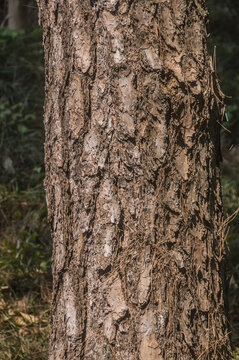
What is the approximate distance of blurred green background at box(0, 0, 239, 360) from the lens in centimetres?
250

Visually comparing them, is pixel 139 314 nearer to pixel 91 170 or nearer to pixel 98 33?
pixel 91 170

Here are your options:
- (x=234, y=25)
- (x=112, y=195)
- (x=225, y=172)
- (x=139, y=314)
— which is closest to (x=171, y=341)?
(x=139, y=314)

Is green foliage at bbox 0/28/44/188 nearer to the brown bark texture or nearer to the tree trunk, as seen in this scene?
the brown bark texture

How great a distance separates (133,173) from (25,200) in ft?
6.53

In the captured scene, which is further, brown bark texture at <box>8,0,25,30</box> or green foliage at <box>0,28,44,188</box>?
brown bark texture at <box>8,0,25,30</box>

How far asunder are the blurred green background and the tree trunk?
37cm

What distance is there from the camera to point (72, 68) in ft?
5.45

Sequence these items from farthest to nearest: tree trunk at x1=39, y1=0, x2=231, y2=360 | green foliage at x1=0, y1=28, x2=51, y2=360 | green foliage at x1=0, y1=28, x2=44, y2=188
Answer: green foliage at x1=0, y1=28, x2=44, y2=188
green foliage at x1=0, y1=28, x2=51, y2=360
tree trunk at x1=39, y1=0, x2=231, y2=360

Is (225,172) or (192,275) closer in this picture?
(192,275)

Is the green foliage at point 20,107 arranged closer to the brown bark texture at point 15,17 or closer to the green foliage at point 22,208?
the green foliage at point 22,208

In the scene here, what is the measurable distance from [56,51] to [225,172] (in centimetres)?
343

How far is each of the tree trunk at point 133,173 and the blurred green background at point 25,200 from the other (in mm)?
375

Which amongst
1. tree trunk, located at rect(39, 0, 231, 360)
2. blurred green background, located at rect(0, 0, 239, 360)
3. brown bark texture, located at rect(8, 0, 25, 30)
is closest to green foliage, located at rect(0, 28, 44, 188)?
blurred green background, located at rect(0, 0, 239, 360)

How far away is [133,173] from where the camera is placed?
5.31 ft
